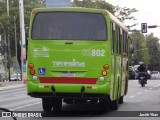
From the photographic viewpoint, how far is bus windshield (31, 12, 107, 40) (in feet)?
51.3

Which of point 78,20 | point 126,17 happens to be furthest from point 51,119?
point 126,17

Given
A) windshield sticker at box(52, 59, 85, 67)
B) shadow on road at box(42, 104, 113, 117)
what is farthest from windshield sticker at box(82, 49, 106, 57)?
shadow on road at box(42, 104, 113, 117)

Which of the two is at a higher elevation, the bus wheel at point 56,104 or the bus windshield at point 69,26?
the bus windshield at point 69,26

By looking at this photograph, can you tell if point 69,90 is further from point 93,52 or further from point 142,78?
point 142,78

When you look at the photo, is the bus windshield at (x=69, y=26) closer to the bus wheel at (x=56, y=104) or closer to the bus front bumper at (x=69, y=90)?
the bus front bumper at (x=69, y=90)

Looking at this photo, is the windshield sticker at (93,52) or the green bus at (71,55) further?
the windshield sticker at (93,52)

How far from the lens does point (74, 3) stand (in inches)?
3492

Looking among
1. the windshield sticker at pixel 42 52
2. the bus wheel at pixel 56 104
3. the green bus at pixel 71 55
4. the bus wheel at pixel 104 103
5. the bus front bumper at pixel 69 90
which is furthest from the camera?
the bus wheel at pixel 56 104

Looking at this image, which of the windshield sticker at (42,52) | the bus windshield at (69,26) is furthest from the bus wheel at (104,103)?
the windshield sticker at (42,52)

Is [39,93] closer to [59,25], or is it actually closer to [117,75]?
[59,25]

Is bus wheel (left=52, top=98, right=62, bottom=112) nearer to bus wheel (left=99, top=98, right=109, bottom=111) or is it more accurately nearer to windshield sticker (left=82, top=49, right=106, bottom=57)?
bus wheel (left=99, top=98, right=109, bottom=111)

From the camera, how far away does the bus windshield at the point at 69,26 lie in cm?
1565

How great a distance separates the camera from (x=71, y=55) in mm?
15469

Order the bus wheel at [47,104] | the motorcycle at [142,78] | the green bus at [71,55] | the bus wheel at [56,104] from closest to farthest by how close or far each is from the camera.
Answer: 1. the green bus at [71,55]
2. the bus wheel at [47,104]
3. the bus wheel at [56,104]
4. the motorcycle at [142,78]
